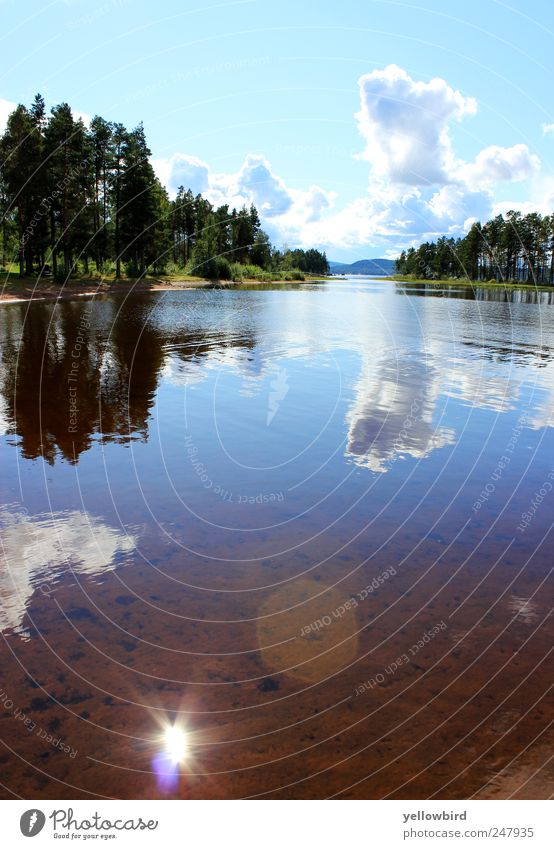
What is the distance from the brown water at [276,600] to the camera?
523 centimetres

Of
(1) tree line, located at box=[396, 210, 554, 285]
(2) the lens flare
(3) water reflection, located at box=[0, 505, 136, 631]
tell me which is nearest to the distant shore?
(3) water reflection, located at box=[0, 505, 136, 631]

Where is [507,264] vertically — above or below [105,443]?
above

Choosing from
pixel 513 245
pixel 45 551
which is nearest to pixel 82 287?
pixel 45 551

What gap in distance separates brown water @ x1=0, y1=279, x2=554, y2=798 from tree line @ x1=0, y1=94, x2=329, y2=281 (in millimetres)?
41687

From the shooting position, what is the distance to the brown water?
5.23 metres

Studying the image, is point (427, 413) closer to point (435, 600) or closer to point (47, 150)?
point (435, 600)

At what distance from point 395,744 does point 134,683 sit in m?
2.64

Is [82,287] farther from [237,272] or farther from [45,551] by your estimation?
[45,551]

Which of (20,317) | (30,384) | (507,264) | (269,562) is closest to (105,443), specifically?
(269,562)

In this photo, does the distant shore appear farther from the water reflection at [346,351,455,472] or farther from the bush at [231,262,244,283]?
the water reflection at [346,351,455,472]

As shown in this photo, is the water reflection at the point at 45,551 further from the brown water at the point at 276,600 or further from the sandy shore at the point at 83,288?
the sandy shore at the point at 83,288

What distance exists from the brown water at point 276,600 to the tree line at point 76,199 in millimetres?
41687

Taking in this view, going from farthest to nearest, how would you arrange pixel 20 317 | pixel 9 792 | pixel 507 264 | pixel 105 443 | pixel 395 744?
1. pixel 507 264
2. pixel 20 317
3. pixel 105 443
4. pixel 395 744
5. pixel 9 792

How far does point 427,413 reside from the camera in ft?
59.5
